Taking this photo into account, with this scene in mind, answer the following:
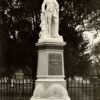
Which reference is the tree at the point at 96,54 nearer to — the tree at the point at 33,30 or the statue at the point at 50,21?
the tree at the point at 33,30

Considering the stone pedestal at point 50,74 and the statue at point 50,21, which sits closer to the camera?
the stone pedestal at point 50,74

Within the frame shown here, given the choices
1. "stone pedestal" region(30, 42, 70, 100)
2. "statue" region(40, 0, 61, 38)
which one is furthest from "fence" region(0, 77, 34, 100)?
"statue" region(40, 0, 61, 38)

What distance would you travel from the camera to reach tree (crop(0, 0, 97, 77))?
2395 cm

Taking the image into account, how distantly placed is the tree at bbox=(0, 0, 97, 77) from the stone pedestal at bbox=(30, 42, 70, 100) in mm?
9518

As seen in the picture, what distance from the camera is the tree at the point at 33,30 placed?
24.0 meters

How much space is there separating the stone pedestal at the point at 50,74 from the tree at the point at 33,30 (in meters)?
9.52

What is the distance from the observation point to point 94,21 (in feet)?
86.1

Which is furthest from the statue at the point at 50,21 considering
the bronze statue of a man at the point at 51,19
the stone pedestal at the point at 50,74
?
the stone pedestal at the point at 50,74

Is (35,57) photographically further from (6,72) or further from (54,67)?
(54,67)

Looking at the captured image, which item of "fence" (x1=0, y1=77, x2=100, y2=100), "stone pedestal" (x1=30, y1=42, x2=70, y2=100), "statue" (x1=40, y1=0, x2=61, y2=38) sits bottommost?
"fence" (x1=0, y1=77, x2=100, y2=100)

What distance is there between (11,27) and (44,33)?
10.3m

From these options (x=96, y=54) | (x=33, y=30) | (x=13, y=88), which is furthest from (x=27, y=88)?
(x=96, y=54)

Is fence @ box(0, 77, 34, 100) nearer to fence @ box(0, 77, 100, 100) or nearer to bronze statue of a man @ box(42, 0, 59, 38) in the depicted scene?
fence @ box(0, 77, 100, 100)

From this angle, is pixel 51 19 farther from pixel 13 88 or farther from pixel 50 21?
pixel 13 88
